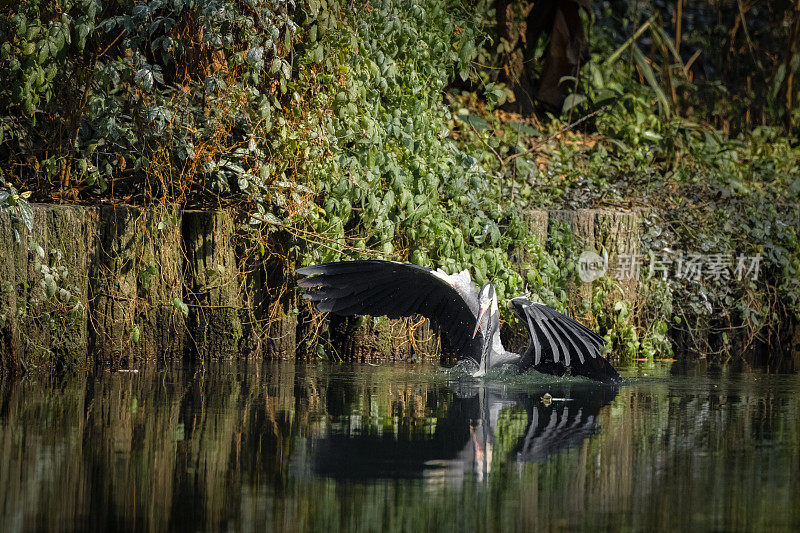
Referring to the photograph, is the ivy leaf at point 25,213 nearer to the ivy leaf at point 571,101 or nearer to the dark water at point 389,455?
the dark water at point 389,455

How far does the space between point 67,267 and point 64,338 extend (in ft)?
1.32

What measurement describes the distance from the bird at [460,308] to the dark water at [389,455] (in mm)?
232

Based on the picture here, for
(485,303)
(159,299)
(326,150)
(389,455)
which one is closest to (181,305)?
(159,299)

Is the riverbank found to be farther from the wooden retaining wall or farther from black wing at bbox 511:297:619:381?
black wing at bbox 511:297:619:381

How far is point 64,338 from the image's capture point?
6.51m

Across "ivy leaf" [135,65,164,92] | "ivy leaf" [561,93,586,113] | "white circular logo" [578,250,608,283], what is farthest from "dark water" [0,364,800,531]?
"ivy leaf" [561,93,586,113]

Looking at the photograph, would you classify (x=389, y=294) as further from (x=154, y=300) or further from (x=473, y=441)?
(x=473, y=441)

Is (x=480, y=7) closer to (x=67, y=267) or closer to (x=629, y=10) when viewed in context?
(x=629, y=10)

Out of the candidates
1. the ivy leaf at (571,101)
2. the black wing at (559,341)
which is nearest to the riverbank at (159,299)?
the black wing at (559,341)

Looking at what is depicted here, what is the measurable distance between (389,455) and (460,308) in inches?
106

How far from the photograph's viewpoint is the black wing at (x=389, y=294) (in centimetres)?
671

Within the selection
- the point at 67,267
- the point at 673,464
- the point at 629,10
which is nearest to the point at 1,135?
the point at 67,267

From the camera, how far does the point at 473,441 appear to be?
179 inches

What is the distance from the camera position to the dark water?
3.30m
